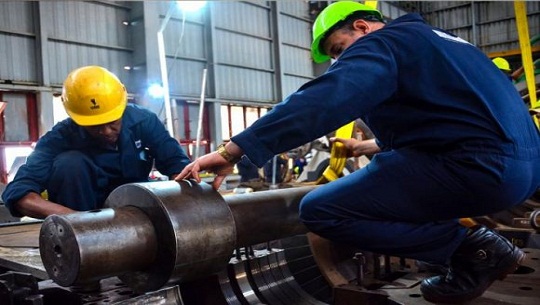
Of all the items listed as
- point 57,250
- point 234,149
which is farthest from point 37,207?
point 234,149

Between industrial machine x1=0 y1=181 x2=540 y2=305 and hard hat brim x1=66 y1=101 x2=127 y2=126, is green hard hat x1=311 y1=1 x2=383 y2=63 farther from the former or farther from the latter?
hard hat brim x1=66 y1=101 x2=127 y2=126

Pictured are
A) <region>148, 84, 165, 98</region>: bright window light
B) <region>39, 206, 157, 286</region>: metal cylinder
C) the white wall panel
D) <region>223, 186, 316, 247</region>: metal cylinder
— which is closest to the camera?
<region>39, 206, 157, 286</region>: metal cylinder

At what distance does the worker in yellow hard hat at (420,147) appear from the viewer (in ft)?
4.34

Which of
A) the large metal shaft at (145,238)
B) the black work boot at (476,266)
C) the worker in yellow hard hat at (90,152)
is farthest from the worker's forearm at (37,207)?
the black work boot at (476,266)

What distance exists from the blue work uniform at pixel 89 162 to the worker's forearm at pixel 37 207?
3 centimetres

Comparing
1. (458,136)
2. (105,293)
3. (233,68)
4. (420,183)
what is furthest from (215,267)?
(233,68)

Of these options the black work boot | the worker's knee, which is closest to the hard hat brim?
the worker's knee

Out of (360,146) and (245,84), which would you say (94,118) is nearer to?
(360,146)

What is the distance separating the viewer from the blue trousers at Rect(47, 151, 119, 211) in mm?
2156

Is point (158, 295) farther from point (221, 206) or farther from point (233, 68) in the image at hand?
point (233, 68)

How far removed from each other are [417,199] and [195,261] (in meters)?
0.66

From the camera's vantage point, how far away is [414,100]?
138cm

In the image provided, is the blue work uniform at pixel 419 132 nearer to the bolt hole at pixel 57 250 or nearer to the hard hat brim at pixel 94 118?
the bolt hole at pixel 57 250

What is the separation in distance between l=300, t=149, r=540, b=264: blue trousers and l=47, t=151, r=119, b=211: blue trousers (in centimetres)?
112
